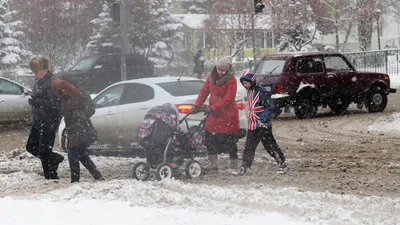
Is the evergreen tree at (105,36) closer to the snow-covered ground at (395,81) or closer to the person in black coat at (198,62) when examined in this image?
the person in black coat at (198,62)

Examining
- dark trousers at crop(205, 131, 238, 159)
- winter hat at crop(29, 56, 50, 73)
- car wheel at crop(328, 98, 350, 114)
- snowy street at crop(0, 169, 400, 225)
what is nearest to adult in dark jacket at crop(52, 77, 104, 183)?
winter hat at crop(29, 56, 50, 73)

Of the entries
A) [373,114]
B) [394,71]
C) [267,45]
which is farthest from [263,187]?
[267,45]

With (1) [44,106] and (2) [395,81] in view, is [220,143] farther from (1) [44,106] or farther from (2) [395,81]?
(2) [395,81]

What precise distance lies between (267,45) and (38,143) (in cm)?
4924

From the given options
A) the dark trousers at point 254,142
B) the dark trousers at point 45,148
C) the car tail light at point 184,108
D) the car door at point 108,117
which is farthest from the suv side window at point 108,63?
the dark trousers at point 254,142

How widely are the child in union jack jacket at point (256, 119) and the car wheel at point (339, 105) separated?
29.0 feet

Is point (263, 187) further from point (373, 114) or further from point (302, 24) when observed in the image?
point (302, 24)

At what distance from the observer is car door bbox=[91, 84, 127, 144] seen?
510 inches

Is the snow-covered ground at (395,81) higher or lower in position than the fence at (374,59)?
lower

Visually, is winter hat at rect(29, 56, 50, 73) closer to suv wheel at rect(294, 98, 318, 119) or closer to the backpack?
the backpack

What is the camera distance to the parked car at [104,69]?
2844 cm

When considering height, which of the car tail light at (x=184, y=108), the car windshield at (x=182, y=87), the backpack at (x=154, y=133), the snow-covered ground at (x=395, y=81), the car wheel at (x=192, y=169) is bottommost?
the snow-covered ground at (x=395, y=81)

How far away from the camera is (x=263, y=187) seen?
30.0 ft

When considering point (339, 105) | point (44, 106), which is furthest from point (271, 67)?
point (44, 106)
